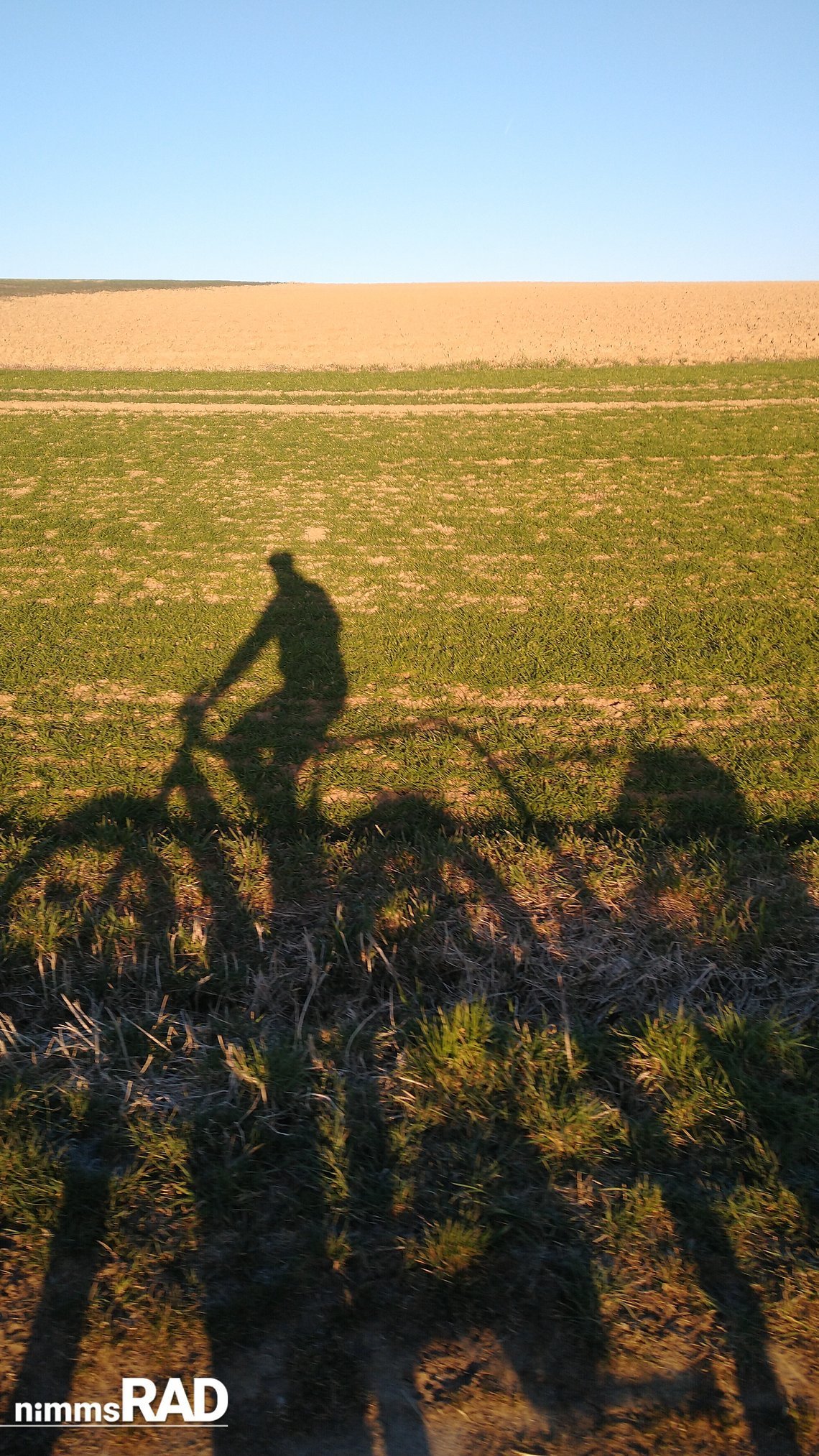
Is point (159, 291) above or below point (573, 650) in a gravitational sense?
above

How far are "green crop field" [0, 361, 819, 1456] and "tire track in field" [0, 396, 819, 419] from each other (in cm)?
943

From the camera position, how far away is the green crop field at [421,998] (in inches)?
78.5

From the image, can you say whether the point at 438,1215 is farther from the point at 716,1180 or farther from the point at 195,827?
the point at 195,827

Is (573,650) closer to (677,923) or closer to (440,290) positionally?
(677,923)

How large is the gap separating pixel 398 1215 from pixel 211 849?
2139 mm

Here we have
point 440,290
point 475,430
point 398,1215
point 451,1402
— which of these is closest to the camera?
point 451,1402

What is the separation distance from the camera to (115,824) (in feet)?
14.1

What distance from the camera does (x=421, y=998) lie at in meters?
3.16

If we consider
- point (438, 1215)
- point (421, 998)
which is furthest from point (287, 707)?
point (438, 1215)

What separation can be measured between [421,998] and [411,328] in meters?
34.2

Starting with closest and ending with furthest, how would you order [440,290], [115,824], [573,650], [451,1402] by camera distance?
[451,1402]
[115,824]
[573,650]
[440,290]

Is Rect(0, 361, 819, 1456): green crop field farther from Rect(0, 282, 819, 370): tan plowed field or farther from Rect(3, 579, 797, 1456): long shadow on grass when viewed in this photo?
Rect(0, 282, 819, 370): tan plowed field

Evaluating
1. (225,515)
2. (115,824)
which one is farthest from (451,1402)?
(225,515)

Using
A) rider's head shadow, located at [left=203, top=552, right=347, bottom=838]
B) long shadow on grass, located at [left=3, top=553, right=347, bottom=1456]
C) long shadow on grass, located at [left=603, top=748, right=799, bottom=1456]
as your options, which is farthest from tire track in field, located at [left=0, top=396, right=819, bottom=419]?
long shadow on grass, located at [left=603, top=748, right=799, bottom=1456]
